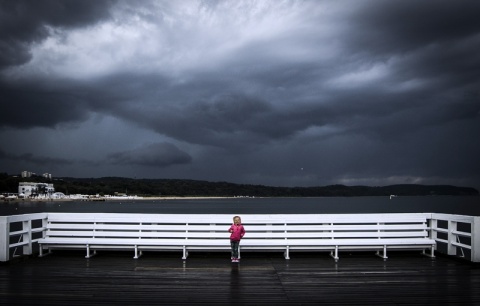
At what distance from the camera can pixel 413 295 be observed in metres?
7.31

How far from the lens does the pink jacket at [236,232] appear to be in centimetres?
1044

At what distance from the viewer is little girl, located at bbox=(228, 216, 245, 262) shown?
10.4m

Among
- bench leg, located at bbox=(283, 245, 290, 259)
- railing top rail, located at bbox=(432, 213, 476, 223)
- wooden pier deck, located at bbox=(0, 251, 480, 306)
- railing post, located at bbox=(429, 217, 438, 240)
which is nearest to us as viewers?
wooden pier deck, located at bbox=(0, 251, 480, 306)

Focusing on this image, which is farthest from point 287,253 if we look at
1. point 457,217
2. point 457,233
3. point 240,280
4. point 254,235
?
point 457,217

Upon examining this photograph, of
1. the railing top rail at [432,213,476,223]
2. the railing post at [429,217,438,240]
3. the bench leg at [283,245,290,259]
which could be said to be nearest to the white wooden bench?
the bench leg at [283,245,290,259]

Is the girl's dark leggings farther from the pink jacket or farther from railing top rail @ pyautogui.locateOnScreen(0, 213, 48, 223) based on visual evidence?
railing top rail @ pyautogui.locateOnScreen(0, 213, 48, 223)

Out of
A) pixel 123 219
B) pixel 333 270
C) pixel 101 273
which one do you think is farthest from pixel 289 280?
pixel 123 219

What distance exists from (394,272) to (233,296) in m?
3.94

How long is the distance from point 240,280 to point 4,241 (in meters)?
5.60

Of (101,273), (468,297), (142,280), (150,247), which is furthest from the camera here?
(150,247)

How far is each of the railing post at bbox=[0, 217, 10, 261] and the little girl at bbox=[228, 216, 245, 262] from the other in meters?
5.02

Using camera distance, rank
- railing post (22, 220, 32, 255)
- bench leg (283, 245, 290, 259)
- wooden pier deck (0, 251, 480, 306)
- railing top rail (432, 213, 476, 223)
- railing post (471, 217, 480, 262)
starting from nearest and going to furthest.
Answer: wooden pier deck (0, 251, 480, 306) → railing post (471, 217, 480, 262) → railing top rail (432, 213, 476, 223) → bench leg (283, 245, 290, 259) → railing post (22, 220, 32, 255)

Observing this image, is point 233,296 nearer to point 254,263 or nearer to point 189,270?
point 189,270

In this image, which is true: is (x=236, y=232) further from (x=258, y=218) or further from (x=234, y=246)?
(x=258, y=218)
